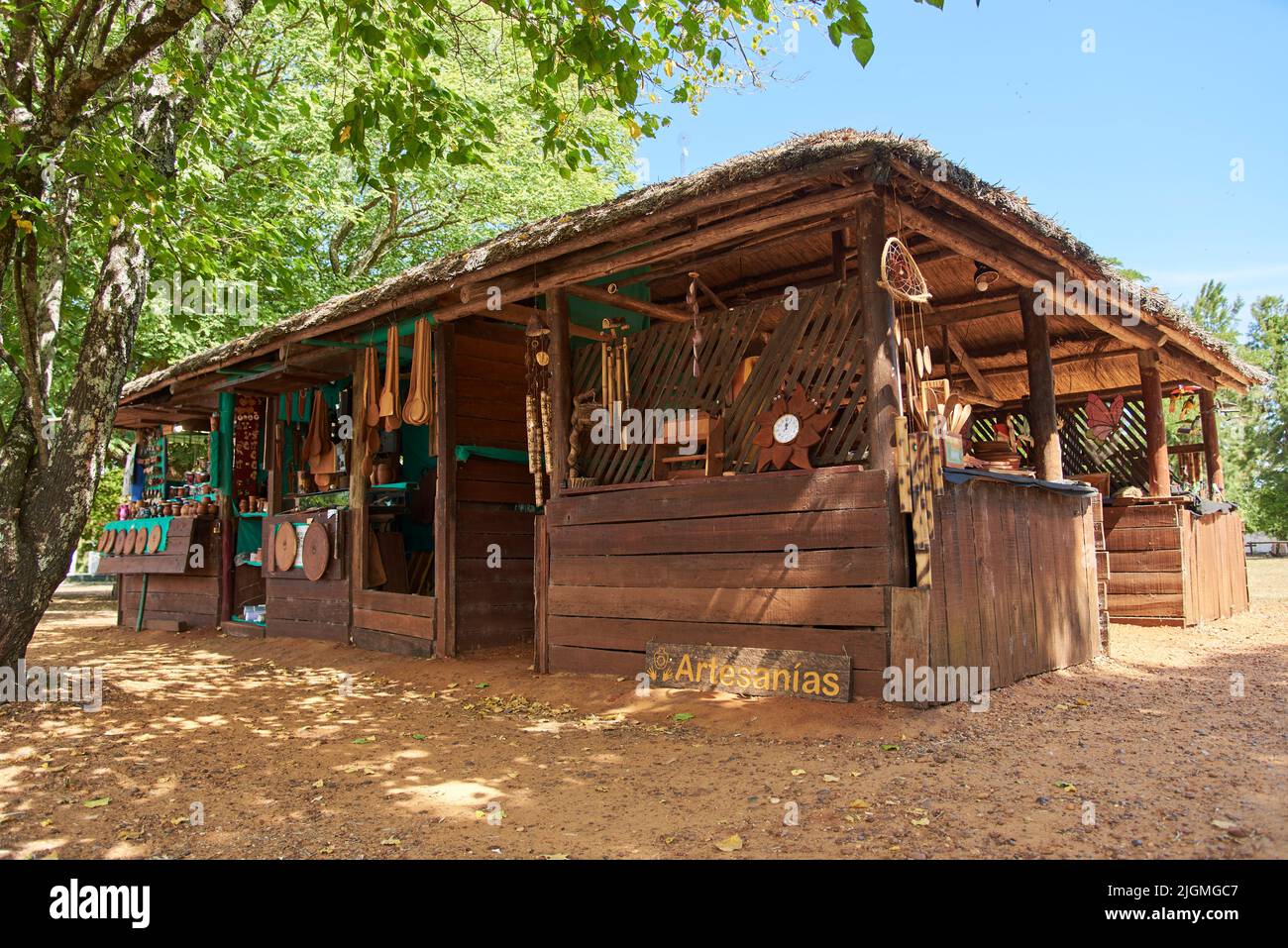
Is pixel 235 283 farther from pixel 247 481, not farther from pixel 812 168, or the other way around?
pixel 812 168

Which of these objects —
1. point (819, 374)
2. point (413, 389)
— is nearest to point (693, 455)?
point (819, 374)

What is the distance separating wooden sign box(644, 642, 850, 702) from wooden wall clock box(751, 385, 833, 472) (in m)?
1.29

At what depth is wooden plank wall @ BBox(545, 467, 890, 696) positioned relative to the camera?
214 inches

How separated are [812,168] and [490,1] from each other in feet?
8.23

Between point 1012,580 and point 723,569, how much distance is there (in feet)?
7.24

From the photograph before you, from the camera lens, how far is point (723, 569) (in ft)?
20.1

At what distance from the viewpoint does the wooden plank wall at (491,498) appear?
28.6 ft

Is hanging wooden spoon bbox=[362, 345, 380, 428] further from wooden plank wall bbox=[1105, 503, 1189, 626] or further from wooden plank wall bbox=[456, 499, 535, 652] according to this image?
wooden plank wall bbox=[1105, 503, 1189, 626]

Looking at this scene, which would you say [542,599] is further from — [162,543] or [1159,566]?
[162,543]

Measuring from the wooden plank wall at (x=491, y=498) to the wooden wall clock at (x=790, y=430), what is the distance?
369cm

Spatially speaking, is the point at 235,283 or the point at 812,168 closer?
the point at 812,168

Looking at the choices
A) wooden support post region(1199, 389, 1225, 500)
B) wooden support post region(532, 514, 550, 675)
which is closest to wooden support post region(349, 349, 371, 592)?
wooden support post region(532, 514, 550, 675)
